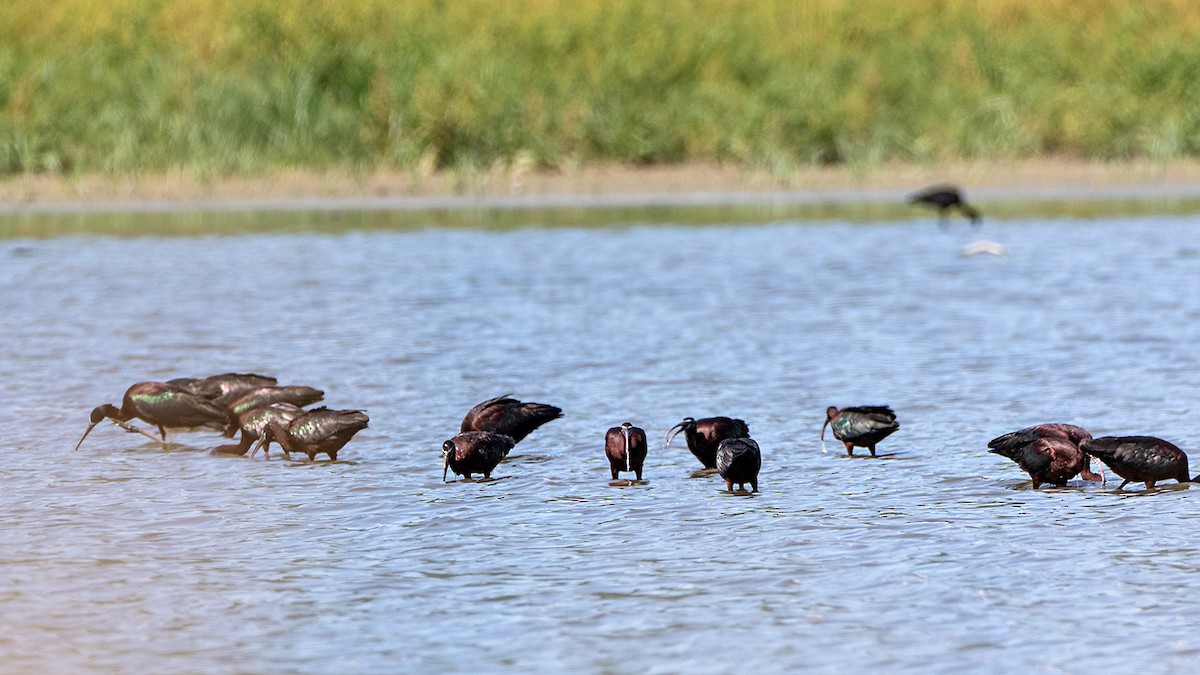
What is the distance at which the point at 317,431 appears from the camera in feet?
29.2

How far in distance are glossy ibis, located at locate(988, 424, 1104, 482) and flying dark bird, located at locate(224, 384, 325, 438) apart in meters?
3.45

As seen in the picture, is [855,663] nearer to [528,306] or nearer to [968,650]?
[968,650]

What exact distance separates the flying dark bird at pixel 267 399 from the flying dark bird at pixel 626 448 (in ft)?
6.36

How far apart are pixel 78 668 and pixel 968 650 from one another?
2.53 meters

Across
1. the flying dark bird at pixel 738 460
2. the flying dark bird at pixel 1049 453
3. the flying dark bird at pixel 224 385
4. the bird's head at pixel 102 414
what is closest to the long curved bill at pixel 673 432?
the flying dark bird at pixel 738 460

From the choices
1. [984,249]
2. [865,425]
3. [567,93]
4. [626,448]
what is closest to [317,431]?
[626,448]

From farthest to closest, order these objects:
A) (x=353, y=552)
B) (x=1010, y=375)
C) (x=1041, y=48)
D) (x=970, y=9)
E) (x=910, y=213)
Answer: (x=970, y=9)
(x=1041, y=48)
(x=910, y=213)
(x=1010, y=375)
(x=353, y=552)

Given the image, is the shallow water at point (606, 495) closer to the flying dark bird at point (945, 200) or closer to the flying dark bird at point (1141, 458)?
the flying dark bird at point (1141, 458)

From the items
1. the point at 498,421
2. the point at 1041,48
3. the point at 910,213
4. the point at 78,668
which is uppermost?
the point at 1041,48

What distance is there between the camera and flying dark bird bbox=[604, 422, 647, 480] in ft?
27.0

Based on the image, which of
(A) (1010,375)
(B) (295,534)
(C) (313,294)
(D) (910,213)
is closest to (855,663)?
(B) (295,534)

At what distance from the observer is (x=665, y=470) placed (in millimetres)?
8773

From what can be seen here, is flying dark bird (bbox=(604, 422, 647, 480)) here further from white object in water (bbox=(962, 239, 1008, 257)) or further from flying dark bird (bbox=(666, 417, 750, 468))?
white object in water (bbox=(962, 239, 1008, 257))

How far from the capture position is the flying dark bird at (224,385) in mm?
9773
